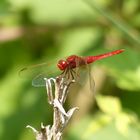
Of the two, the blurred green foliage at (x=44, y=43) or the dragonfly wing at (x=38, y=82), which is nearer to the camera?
the dragonfly wing at (x=38, y=82)

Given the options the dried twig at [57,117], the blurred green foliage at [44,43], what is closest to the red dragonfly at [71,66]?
the dried twig at [57,117]

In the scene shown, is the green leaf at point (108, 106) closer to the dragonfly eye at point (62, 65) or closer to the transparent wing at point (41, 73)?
the transparent wing at point (41, 73)

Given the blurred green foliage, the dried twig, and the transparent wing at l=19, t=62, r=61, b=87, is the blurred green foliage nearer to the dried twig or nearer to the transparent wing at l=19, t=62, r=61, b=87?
the transparent wing at l=19, t=62, r=61, b=87

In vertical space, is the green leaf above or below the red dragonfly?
below

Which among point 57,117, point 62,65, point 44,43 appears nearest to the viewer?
point 57,117

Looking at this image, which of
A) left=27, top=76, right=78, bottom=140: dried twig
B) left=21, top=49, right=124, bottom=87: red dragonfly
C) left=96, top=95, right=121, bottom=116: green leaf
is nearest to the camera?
left=27, top=76, right=78, bottom=140: dried twig

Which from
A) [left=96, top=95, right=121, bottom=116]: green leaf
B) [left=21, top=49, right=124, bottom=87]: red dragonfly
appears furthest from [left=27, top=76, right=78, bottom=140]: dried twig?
[left=96, top=95, right=121, bottom=116]: green leaf

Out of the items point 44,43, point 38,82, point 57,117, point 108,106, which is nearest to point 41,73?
point 38,82

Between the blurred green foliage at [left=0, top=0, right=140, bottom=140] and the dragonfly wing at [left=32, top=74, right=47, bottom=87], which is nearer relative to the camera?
the dragonfly wing at [left=32, top=74, right=47, bottom=87]

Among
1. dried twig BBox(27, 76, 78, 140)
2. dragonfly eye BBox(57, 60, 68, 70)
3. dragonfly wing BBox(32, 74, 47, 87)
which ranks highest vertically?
dragonfly eye BBox(57, 60, 68, 70)

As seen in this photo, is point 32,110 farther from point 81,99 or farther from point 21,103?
point 81,99

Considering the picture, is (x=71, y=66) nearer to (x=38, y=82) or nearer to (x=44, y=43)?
(x=38, y=82)
